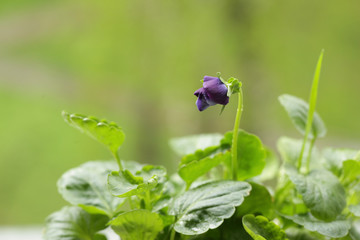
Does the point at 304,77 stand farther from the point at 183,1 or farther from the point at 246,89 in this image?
the point at 183,1

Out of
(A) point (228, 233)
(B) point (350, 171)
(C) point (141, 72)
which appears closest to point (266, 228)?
(A) point (228, 233)

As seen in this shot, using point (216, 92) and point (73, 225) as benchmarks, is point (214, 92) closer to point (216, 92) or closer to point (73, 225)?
point (216, 92)

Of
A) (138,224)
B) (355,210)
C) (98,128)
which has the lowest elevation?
(355,210)

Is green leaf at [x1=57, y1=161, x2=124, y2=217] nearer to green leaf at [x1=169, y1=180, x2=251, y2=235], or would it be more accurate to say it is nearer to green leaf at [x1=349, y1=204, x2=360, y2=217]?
green leaf at [x1=169, y1=180, x2=251, y2=235]

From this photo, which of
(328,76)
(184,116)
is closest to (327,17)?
(328,76)

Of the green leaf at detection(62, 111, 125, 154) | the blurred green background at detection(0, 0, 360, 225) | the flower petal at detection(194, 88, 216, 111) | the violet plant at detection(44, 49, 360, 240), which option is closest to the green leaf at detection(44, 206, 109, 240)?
the violet plant at detection(44, 49, 360, 240)

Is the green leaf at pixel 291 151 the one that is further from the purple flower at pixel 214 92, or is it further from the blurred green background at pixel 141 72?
the blurred green background at pixel 141 72

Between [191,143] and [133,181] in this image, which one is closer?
[133,181]

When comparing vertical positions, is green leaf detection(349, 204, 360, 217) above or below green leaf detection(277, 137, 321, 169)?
below
